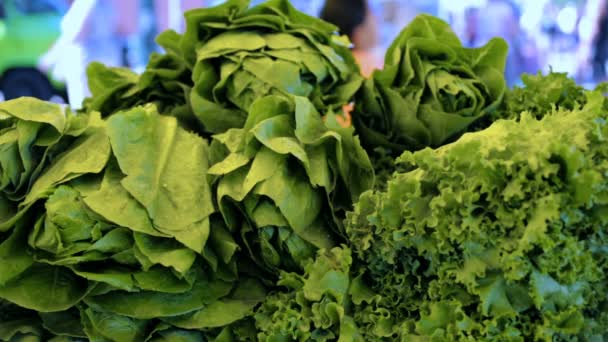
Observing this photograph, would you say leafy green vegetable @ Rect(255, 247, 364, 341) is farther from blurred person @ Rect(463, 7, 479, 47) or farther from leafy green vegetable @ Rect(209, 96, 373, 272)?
blurred person @ Rect(463, 7, 479, 47)

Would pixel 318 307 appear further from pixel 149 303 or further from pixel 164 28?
pixel 164 28

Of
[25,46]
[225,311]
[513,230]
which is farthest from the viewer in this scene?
[25,46]

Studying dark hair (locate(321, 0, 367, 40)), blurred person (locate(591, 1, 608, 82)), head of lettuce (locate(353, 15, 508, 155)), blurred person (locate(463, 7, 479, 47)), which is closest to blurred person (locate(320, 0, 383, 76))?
dark hair (locate(321, 0, 367, 40))

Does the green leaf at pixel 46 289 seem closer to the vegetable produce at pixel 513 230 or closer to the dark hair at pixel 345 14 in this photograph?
the vegetable produce at pixel 513 230

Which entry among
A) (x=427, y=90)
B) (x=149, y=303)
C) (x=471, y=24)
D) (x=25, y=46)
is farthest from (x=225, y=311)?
(x=471, y=24)

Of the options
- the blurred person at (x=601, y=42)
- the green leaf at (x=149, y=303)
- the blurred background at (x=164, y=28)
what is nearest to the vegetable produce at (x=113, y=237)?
the green leaf at (x=149, y=303)

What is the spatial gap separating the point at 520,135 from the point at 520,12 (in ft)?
10.0

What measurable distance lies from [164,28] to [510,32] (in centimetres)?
221

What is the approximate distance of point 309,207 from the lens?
1.19 meters

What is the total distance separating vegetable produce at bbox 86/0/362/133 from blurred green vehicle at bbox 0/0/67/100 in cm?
201

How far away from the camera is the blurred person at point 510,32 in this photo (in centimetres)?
365

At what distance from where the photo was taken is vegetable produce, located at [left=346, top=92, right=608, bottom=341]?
0.89 metres

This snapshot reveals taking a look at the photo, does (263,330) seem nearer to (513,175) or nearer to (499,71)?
(513,175)

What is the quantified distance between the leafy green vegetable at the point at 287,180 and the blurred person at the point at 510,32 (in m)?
2.72
